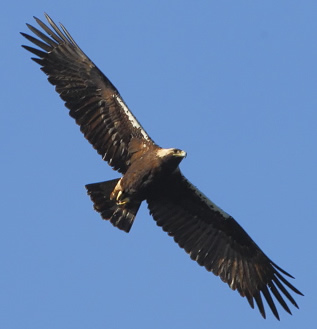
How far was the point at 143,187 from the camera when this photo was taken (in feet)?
41.2

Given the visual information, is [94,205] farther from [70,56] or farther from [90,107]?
[70,56]

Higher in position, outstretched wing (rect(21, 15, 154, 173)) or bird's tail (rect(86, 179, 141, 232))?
outstretched wing (rect(21, 15, 154, 173))

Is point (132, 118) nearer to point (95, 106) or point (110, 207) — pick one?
point (95, 106)

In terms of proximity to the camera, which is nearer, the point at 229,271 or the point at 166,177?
the point at 166,177

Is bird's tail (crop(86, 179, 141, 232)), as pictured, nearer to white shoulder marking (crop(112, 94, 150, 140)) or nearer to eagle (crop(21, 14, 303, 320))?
eagle (crop(21, 14, 303, 320))

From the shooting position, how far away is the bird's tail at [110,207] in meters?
13.1

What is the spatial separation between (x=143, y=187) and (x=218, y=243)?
1.87 m

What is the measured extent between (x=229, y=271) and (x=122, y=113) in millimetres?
3067

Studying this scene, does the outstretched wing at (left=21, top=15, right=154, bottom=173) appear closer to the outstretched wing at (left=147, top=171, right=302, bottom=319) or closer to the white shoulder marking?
the white shoulder marking

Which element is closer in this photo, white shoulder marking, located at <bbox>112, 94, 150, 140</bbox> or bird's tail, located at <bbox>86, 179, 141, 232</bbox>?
white shoulder marking, located at <bbox>112, 94, 150, 140</bbox>

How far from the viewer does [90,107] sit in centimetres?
1302

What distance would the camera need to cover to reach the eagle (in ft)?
41.8

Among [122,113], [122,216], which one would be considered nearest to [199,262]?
[122,216]

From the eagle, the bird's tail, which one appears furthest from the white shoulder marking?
the bird's tail
